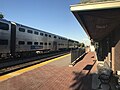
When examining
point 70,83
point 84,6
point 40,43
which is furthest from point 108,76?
point 40,43

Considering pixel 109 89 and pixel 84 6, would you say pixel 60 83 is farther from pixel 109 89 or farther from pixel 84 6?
pixel 84 6

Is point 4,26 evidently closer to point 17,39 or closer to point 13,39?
point 13,39

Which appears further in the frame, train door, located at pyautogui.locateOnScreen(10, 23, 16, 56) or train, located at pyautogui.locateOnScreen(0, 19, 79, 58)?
train door, located at pyautogui.locateOnScreen(10, 23, 16, 56)

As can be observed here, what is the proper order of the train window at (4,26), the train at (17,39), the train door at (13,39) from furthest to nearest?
1. the train door at (13,39)
2. the train at (17,39)
3. the train window at (4,26)

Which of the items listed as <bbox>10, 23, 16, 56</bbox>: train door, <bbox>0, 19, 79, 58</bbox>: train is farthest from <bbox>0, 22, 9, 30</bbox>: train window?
<bbox>10, 23, 16, 56</bbox>: train door

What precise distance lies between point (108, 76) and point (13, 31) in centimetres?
1410

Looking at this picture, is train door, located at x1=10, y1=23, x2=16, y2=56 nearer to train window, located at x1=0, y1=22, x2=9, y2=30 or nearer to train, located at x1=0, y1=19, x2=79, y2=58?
train, located at x1=0, y1=19, x2=79, y2=58

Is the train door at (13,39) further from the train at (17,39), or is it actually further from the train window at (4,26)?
the train window at (4,26)

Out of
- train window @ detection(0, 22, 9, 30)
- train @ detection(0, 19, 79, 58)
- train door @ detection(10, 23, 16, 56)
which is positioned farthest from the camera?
train door @ detection(10, 23, 16, 56)

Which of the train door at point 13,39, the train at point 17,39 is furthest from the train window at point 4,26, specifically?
the train door at point 13,39

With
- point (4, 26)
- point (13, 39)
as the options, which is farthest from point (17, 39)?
point (4, 26)

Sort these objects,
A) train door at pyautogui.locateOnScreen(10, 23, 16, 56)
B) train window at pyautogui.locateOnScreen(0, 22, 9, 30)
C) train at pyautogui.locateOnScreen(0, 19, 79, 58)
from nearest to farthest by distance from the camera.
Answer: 1. train window at pyautogui.locateOnScreen(0, 22, 9, 30)
2. train at pyautogui.locateOnScreen(0, 19, 79, 58)
3. train door at pyautogui.locateOnScreen(10, 23, 16, 56)

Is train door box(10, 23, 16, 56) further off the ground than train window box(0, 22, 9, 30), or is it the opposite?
train window box(0, 22, 9, 30)

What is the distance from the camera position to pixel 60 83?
356 inches
